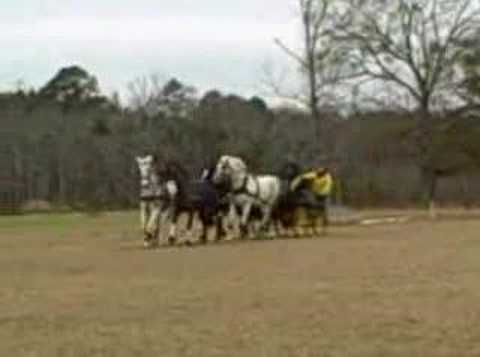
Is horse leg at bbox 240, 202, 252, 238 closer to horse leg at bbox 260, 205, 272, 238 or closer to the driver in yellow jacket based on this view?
horse leg at bbox 260, 205, 272, 238

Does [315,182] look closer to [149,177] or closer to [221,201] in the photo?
[221,201]

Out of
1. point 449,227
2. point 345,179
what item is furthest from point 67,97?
point 449,227

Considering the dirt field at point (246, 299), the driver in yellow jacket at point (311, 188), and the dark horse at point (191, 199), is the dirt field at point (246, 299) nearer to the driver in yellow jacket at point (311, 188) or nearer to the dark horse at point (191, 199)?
the dark horse at point (191, 199)

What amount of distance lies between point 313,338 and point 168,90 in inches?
3116

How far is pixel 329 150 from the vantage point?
72.4 meters

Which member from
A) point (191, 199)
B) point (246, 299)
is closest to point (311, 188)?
point (191, 199)

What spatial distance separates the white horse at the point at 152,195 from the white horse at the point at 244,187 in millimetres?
2102

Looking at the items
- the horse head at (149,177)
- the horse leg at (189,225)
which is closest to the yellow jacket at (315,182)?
the horse leg at (189,225)

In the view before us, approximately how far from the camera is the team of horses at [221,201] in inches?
1484

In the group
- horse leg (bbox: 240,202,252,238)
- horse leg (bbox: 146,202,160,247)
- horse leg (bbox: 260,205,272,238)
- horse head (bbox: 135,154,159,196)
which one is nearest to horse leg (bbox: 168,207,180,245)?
horse leg (bbox: 146,202,160,247)

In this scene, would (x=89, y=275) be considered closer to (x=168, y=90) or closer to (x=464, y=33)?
(x=464, y=33)

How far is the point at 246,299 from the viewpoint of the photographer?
2131 centimetres

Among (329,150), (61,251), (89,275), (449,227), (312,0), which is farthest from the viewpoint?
(329,150)

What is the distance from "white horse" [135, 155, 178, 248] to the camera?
37.4 m
